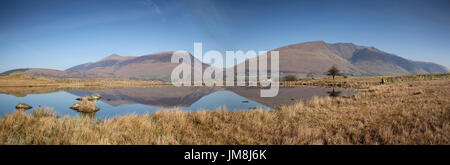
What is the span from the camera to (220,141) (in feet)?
14.1

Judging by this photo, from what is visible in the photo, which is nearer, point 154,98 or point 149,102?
point 149,102

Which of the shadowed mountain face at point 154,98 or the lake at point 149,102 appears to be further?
the shadowed mountain face at point 154,98

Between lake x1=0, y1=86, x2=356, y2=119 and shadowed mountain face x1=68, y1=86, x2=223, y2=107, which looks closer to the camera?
Answer: lake x1=0, y1=86, x2=356, y2=119
